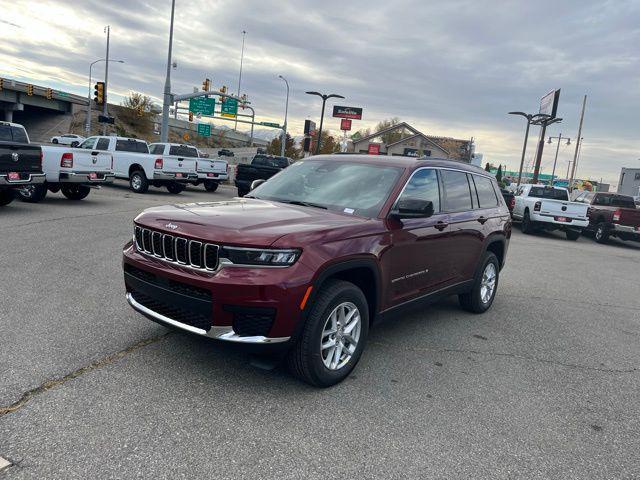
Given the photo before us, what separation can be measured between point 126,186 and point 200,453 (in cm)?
2046

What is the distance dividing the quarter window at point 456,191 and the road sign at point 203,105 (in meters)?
48.9

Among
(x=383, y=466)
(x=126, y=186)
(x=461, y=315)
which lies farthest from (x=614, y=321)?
(x=126, y=186)

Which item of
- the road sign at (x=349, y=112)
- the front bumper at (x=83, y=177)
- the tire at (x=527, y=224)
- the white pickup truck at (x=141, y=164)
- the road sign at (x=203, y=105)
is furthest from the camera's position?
the road sign at (x=349, y=112)

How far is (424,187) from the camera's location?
4.89 meters

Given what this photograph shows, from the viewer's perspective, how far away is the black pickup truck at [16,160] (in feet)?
34.7

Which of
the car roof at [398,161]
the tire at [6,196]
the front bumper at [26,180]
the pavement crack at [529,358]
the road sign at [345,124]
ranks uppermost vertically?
the road sign at [345,124]

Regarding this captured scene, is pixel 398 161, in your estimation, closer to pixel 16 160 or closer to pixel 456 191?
pixel 456 191

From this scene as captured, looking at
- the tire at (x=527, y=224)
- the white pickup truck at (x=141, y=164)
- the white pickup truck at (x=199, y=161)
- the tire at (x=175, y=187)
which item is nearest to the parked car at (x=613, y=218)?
the tire at (x=527, y=224)

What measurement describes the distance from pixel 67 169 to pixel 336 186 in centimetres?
1055

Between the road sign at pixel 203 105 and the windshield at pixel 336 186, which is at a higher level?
the road sign at pixel 203 105

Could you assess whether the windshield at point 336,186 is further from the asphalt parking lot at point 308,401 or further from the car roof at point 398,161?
the asphalt parking lot at point 308,401

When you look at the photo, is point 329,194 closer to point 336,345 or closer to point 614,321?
point 336,345

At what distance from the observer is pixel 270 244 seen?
131 inches

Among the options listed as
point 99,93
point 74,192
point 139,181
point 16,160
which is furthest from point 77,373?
point 99,93
